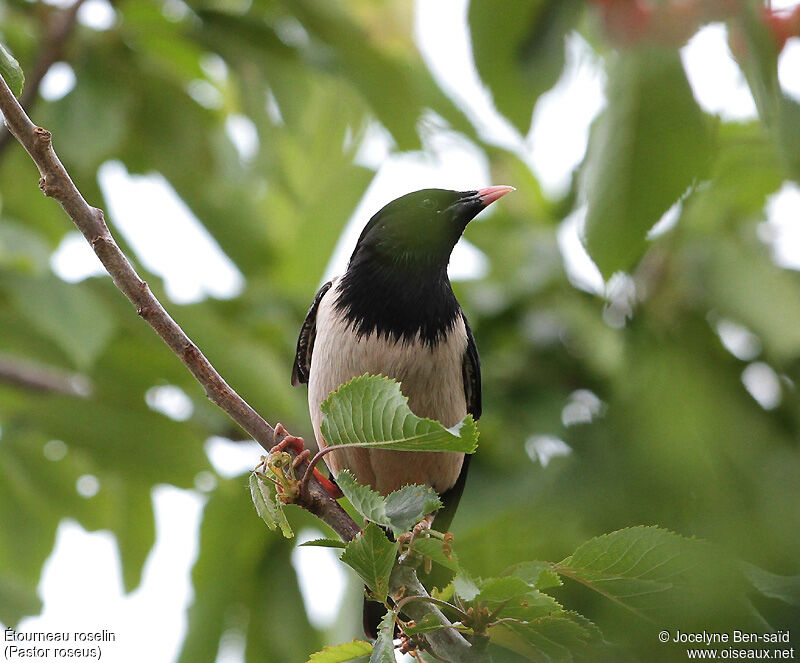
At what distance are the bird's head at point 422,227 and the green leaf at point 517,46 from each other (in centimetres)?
203

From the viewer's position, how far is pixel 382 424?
1833mm

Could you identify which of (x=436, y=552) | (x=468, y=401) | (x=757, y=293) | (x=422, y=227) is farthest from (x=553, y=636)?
(x=757, y=293)

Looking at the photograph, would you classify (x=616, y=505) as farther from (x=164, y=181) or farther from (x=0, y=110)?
(x=164, y=181)

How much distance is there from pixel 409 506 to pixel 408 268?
5.94 ft

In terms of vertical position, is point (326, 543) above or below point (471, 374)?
below

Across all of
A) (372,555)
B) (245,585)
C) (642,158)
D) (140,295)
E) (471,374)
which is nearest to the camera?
(642,158)

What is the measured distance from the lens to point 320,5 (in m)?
3.86

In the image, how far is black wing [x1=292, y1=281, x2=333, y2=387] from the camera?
13.1ft

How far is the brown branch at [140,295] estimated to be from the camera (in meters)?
2.02

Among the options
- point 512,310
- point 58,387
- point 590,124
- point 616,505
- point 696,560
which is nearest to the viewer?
point 590,124

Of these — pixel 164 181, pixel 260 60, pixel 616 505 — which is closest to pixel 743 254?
pixel 616 505

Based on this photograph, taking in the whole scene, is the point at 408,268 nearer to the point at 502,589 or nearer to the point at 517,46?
the point at 502,589

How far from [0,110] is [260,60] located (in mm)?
2455

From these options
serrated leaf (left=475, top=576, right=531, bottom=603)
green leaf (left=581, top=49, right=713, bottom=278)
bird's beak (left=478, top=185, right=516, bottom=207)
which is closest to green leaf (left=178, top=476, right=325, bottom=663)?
bird's beak (left=478, top=185, right=516, bottom=207)
